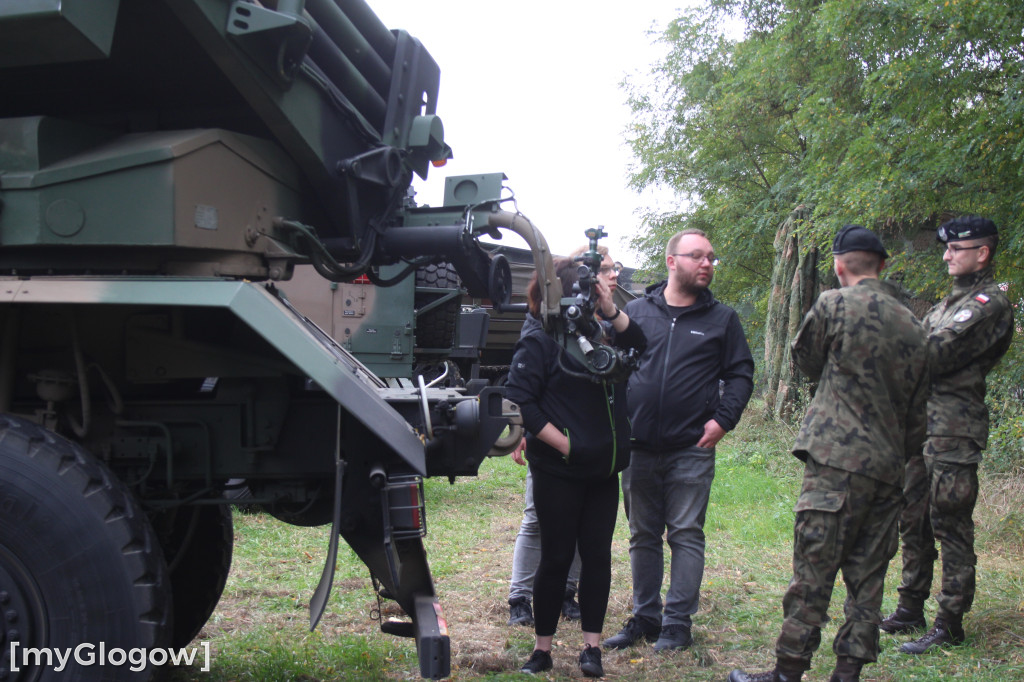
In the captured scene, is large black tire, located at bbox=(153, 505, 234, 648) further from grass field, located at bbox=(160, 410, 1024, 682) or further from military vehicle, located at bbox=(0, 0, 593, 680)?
grass field, located at bbox=(160, 410, 1024, 682)

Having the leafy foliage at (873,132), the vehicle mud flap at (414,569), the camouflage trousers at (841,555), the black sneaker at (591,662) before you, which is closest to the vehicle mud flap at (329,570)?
the vehicle mud flap at (414,569)

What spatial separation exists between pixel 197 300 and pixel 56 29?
39.1 inches

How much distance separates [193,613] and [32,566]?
4.32 ft

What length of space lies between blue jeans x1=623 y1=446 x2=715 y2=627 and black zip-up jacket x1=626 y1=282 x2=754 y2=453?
0.10 m

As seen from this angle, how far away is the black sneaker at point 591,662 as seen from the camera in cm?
402

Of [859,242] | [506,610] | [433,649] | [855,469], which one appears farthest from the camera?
[506,610]

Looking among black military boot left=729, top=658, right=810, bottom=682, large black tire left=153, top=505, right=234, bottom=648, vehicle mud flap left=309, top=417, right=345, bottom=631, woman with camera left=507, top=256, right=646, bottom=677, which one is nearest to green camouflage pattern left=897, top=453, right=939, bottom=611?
black military boot left=729, top=658, right=810, bottom=682

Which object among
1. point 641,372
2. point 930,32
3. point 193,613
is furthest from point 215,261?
point 930,32

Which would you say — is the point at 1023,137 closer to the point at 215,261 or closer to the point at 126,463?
the point at 215,261

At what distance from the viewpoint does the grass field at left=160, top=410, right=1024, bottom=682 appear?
4121 millimetres

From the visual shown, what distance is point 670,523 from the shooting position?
4715 millimetres

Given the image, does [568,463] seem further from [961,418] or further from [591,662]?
[961,418]

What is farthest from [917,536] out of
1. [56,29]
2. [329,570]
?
[56,29]

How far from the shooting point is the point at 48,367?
340cm
